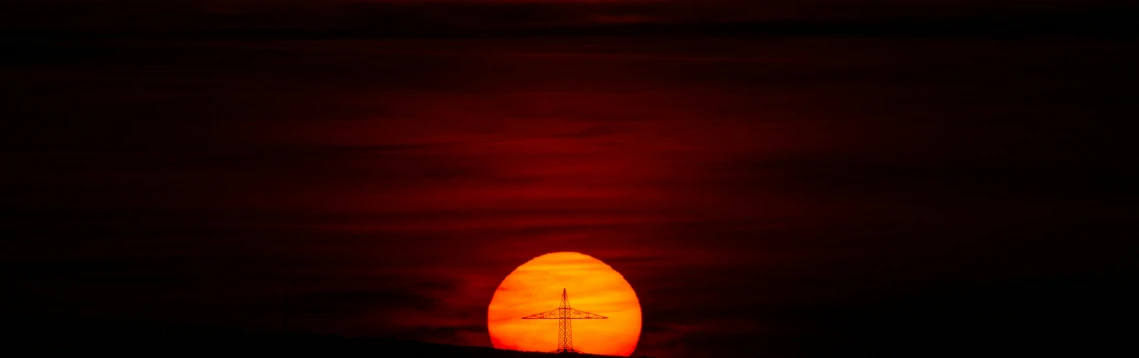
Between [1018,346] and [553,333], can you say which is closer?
[1018,346]

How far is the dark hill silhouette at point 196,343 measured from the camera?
42.6ft

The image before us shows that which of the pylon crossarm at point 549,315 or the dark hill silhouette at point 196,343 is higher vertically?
the pylon crossarm at point 549,315

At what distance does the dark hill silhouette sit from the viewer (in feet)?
42.6

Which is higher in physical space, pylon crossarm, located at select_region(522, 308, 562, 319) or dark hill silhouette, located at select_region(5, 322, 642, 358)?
pylon crossarm, located at select_region(522, 308, 562, 319)

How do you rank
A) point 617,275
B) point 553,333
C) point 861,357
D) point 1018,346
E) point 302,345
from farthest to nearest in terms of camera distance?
point 617,275
point 553,333
point 1018,346
point 861,357
point 302,345

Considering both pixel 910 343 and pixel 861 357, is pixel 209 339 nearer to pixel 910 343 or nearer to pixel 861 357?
pixel 861 357

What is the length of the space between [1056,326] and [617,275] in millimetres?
5628

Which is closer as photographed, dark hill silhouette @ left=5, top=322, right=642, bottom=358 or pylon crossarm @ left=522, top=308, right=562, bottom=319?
dark hill silhouette @ left=5, top=322, right=642, bottom=358

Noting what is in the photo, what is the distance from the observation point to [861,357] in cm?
1552

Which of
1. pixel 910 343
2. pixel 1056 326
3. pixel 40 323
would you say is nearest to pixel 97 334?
pixel 40 323

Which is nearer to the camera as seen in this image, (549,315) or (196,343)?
(196,343)

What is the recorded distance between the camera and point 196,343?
1340cm

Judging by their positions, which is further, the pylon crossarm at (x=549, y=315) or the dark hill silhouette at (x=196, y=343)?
the pylon crossarm at (x=549, y=315)

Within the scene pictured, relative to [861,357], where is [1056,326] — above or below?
above
